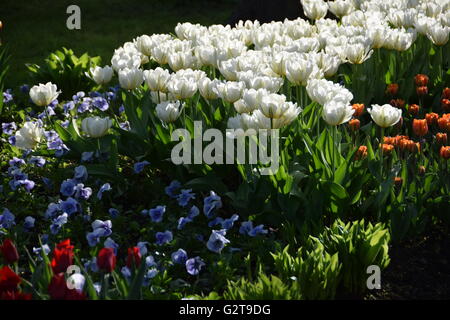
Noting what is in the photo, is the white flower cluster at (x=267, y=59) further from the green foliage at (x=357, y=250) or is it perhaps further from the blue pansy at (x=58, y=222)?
the blue pansy at (x=58, y=222)

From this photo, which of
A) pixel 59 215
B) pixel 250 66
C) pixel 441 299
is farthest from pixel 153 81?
pixel 441 299

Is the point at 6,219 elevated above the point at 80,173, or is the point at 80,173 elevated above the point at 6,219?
the point at 80,173

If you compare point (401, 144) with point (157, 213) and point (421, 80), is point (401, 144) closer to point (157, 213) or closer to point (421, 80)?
point (421, 80)

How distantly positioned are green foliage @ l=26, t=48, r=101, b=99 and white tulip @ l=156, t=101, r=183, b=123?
8.49 feet

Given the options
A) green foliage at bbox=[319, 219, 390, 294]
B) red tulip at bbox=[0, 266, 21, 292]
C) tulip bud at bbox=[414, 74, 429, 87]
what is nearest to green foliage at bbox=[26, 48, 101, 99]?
tulip bud at bbox=[414, 74, 429, 87]

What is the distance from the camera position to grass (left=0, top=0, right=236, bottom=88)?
28.9ft

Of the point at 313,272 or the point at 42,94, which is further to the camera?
the point at 42,94

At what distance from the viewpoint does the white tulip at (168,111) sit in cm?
388

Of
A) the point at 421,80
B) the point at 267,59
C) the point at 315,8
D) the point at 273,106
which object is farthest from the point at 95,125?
the point at 315,8

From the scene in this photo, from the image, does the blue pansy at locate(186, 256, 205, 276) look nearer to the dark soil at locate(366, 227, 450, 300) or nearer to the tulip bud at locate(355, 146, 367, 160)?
the dark soil at locate(366, 227, 450, 300)

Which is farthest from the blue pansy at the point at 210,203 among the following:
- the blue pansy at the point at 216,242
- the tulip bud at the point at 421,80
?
the tulip bud at the point at 421,80

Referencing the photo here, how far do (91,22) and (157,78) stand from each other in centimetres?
689

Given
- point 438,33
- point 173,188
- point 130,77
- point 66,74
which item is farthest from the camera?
point 66,74

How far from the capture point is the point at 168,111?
3.88 metres
